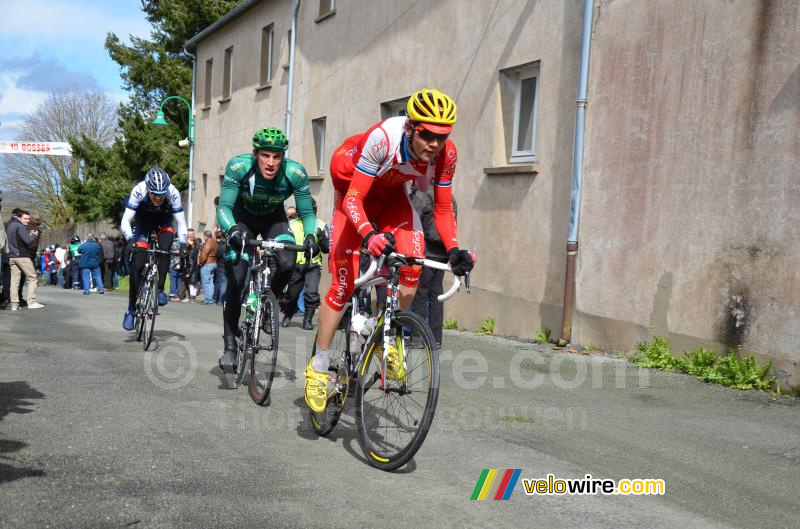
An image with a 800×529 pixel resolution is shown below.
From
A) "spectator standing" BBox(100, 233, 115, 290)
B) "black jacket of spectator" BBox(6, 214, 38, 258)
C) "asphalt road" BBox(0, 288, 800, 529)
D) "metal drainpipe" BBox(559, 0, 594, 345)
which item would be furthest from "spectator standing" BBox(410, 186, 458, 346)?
"spectator standing" BBox(100, 233, 115, 290)

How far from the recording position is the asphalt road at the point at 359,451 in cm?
385

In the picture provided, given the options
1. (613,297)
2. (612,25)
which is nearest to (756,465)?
(613,297)

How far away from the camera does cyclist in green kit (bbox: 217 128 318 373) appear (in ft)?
20.9

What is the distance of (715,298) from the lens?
27.2 ft

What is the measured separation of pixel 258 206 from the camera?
22.2ft

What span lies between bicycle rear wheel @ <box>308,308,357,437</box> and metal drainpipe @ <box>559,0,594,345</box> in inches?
224

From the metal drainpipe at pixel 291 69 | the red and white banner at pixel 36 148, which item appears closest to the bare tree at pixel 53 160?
the red and white banner at pixel 36 148

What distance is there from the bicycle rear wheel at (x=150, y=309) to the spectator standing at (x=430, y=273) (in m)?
2.94

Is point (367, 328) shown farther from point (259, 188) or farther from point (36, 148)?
point (36, 148)

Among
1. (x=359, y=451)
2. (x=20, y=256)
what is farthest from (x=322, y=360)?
(x=20, y=256)

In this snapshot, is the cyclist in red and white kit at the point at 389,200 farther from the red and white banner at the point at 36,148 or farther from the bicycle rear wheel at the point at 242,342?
the red and white banner at the point at 36,148

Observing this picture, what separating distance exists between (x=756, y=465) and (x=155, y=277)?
676 cm

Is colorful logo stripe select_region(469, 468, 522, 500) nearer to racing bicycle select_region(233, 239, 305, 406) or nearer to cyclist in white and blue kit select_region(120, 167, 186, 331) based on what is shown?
racing bicycle select_region(233, 239, 305, 406)

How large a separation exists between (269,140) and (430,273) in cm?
333
